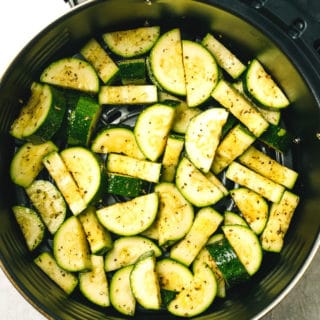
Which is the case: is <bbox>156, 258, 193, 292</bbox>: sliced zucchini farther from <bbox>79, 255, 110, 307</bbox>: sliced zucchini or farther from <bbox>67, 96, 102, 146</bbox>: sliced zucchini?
<bbox>67, 96, 102, 146</bbox>: sliced zucchini

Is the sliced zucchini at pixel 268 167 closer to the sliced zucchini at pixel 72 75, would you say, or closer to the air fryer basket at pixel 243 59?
the air fryer basket at pixel 243 59

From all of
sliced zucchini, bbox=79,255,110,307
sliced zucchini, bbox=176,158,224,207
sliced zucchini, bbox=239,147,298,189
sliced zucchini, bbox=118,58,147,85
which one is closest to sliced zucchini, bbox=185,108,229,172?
sliced zucchini, bbox=176,158,224,207

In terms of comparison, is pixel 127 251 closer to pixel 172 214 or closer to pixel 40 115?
pixel 172 214

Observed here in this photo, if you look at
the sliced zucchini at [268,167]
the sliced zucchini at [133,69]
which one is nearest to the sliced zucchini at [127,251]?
the sliced zucchini at [268,167]

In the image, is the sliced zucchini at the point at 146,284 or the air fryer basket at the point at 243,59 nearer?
the air fryer basket at the point at 243,59

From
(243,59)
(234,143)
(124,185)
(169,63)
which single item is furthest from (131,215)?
(243,59)

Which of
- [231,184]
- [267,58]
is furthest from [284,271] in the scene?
[267,58]
